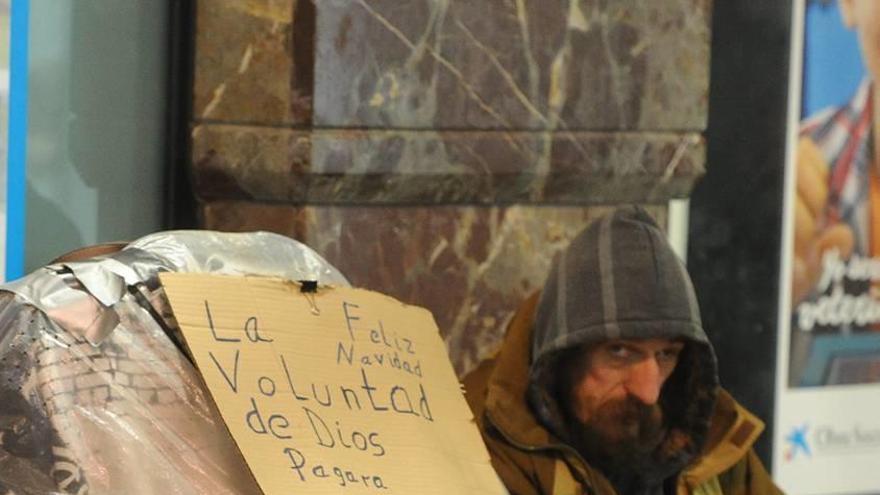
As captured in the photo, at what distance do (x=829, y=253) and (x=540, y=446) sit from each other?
1320mm

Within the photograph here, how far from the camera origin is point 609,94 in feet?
8.74

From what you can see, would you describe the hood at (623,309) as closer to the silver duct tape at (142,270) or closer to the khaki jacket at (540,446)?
the khaki jacket at (540,446)

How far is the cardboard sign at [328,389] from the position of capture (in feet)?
4.77

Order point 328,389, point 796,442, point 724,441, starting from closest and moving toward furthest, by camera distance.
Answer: point 328,389
point 724,441
point 796,442

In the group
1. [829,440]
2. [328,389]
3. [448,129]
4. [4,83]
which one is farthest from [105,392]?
[829,440]

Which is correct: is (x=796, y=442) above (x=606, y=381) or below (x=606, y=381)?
A: below

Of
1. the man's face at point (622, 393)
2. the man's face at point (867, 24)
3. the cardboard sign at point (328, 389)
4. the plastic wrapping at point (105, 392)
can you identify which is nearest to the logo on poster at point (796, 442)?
the man's face at point (867, 24)

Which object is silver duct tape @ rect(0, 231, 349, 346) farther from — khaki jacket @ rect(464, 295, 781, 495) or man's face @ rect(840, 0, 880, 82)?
man's face @ rect(840, 0, 880, 82)

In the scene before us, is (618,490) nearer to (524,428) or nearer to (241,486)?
(524,428)

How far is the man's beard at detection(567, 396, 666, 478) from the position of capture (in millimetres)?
2301

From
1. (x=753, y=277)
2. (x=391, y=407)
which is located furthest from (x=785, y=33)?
(x=391, y=407)

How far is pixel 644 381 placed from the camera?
2.30m

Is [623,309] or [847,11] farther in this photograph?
[847,11]

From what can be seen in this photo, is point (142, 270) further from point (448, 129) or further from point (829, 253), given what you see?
point (829, 253)
